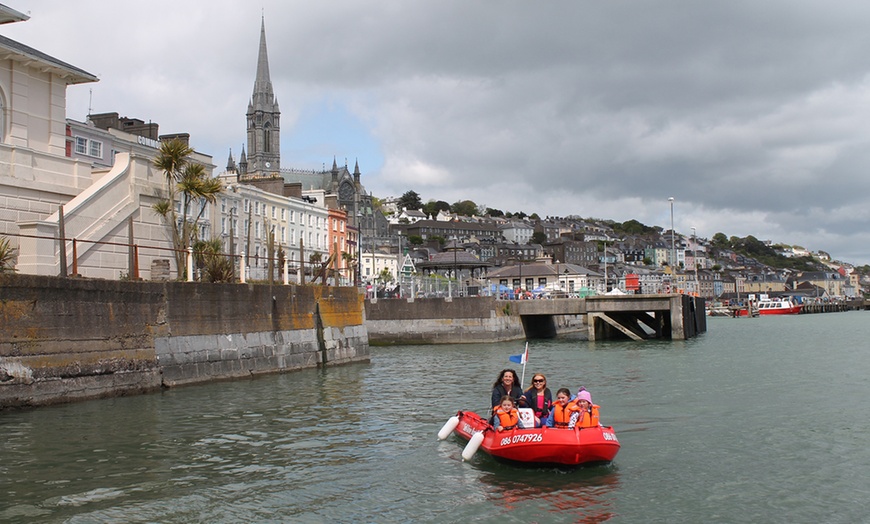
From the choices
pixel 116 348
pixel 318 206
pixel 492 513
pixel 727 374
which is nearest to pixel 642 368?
pixel 727 374

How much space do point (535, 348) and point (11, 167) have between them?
115 ft

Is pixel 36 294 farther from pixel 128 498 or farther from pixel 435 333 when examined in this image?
pixel 435 333

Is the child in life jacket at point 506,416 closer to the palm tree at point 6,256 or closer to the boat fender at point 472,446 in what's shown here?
the boat fender at point 472,446

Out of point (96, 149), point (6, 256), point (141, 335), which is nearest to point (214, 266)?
point (141, 335)

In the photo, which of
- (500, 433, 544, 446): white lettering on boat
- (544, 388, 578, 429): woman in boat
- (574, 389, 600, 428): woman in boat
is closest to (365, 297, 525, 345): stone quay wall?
(544, 388, 578, 429): woman in boat

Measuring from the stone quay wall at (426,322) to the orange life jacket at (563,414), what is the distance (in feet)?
139

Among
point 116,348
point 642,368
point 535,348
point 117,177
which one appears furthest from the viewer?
point 535,348

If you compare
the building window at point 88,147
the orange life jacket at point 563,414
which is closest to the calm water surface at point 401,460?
the orange life jacket at point 563,414

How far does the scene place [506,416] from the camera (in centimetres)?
1728

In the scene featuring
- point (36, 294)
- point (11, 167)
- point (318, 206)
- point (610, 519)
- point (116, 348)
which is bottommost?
point (610, 519)

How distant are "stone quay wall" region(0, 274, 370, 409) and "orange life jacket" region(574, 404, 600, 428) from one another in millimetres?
14385

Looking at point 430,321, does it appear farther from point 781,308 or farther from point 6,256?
point 781,308

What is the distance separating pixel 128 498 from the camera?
1424 centimetres

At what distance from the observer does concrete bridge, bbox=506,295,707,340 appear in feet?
203
